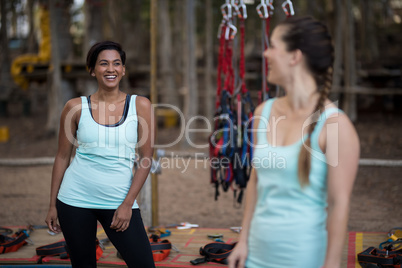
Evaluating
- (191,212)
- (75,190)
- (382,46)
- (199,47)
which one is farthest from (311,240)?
(199,47)

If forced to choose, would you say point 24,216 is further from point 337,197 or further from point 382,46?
point 382,46

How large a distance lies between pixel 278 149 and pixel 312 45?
11.4 inches

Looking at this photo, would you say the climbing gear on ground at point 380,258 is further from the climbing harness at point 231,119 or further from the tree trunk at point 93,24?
the tree trunk at point 93,24

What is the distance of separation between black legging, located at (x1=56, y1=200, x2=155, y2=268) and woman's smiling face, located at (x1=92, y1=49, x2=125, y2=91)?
53 cm

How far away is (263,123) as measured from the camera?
1.43 meters

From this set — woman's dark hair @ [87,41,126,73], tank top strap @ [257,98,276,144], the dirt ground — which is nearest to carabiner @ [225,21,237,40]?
woman's dark hair @ [87,41,126,73]

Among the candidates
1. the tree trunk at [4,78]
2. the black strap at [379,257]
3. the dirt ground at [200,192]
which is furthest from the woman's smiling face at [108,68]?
the tree trunk at [4,78]

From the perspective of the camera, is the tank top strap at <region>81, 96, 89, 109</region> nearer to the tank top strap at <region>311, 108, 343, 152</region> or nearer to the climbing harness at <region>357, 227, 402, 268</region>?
the tank top strap at <region>311, 108, 343, 152</region>

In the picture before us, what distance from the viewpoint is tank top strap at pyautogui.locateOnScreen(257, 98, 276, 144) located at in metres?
1.39

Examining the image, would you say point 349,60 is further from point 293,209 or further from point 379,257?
point 293,209

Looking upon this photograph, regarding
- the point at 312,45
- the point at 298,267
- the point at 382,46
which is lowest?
the point at 298,267

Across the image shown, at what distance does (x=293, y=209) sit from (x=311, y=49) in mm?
427

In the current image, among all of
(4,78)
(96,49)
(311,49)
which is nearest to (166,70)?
(4,78)

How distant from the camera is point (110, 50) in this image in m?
2.08
